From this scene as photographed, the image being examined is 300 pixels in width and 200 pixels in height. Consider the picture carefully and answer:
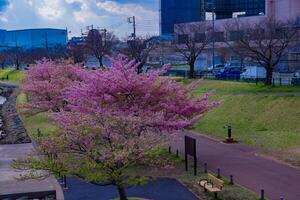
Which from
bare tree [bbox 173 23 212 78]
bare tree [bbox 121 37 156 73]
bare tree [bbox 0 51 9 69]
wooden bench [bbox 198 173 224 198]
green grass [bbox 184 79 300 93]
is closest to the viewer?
wooden bench [bbox 198 173 224 198]

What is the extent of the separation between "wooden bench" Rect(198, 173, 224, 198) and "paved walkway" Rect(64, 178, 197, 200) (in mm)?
468

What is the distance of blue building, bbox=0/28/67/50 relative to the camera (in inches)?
4875

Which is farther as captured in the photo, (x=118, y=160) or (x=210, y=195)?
(x=210, y=195)

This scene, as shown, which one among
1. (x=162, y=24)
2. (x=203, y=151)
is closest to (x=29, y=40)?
(x=162, y=24)

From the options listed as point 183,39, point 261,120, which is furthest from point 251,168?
point 183,39

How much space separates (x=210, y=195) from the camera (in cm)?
1430

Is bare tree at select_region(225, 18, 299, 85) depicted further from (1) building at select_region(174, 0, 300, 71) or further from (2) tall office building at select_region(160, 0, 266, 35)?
(2) tall office building at select_region(160, 0, 266, 35)

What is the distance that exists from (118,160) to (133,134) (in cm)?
147

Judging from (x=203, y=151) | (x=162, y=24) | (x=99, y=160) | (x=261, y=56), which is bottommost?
(x=203, y=151)

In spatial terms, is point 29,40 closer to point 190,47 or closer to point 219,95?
point 190,47

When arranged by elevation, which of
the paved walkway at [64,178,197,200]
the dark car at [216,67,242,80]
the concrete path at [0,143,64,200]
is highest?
the dark car at [216,67,242,80]

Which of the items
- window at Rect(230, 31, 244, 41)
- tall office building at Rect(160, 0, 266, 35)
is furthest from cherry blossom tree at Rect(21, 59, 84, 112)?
tall office building at Rect(160, 0, 266, 35)

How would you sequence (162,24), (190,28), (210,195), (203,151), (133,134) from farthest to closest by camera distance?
1. (162,24)
2. (190,28)
3. (203,151)
4. (210,195)
5. (133,134)

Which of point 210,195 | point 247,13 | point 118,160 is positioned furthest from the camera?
point 247,13
